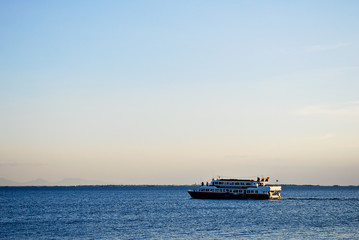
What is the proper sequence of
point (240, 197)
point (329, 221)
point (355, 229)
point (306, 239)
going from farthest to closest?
point (240, 197) < point (329, 221) < point (355, 229) < point (306, 239)

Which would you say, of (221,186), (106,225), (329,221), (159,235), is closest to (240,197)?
(221,186)

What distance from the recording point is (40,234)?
75.4m

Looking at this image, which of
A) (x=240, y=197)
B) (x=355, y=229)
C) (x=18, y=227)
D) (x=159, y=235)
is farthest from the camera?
(x=240, y=197)

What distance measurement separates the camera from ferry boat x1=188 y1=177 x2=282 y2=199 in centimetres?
16650

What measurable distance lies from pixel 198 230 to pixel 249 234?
9743 mm

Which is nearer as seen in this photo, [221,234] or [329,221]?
[221,234]

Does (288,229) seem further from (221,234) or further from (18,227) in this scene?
(18,227)

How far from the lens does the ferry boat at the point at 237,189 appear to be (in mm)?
166500

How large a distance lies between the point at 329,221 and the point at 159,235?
40073 millimetres

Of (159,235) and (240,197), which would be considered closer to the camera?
(159,235)

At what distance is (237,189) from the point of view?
550 ft

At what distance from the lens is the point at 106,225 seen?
8781 cm

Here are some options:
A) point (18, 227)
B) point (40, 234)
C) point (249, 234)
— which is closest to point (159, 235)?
point (249, 234)

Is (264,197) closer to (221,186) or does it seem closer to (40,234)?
(221,186)
